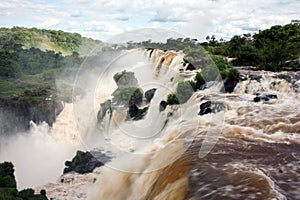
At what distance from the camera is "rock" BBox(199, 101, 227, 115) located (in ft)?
24.8

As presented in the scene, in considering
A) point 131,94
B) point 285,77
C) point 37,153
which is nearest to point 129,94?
point 131,94

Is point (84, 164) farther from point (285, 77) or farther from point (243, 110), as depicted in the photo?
point (285, 77)

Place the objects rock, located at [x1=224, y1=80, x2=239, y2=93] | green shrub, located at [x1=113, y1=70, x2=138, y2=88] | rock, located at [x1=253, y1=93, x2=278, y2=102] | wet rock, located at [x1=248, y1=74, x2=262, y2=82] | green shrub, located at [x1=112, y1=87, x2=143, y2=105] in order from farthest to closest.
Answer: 1. wet rock, located at [x1=248, y1=74, x2=262, y2=82]
2. rock, located at [x1=224, y1=80, x2=239, y2=93]
3. rock, located at [x1=253, y1=93, x2=278, y2=102]
4. green shrub, located at [x1=112, y1=87, x2=143, y2=105]
5. green shrub, located at [x1=113, y1=70, x2=138, y2=88]

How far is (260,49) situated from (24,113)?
1275 cm

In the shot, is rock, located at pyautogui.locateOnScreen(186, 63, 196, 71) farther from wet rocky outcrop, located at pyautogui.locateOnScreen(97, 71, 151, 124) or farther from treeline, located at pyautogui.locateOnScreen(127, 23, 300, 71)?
wet rocky outcrop, located at pyautogui.locateOnScreen(97, 71, 151, 124)

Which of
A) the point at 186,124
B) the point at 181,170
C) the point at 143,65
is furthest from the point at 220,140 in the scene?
the point at 143,65

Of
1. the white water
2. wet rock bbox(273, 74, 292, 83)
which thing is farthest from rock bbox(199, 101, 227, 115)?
the white water

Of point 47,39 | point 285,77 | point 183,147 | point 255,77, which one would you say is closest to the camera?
point 183,147

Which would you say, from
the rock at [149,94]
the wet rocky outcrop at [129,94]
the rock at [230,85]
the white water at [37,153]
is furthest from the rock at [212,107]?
the white water at [37,153]

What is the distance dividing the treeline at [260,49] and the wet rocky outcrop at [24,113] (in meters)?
8.53

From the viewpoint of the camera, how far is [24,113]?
58.4 ft

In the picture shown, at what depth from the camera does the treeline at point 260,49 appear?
14.8ft

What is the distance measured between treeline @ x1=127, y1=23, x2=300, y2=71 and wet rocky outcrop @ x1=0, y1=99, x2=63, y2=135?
28.0ft

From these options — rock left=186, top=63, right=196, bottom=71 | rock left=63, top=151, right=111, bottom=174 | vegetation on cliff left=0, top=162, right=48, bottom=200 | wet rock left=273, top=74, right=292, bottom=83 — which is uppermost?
rock left=186, top=63, right=196, bottom=71
